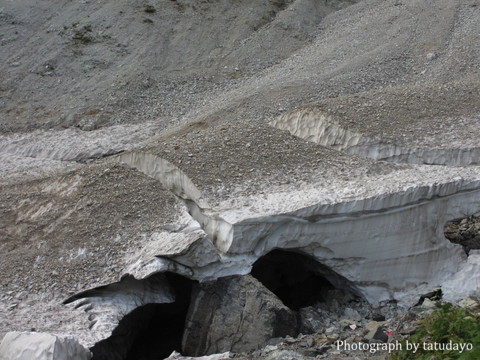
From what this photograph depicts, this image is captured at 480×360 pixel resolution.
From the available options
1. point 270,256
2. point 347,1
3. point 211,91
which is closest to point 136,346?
point 270,256

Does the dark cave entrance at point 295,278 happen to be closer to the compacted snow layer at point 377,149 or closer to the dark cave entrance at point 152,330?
the dark cave entrance at point 152,330

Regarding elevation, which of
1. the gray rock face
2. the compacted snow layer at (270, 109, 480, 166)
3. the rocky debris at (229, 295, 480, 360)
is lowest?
the rocky debris at (229, 295, 480, 360)

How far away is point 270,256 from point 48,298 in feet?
11.4

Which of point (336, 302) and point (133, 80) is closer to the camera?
point (336, 302)

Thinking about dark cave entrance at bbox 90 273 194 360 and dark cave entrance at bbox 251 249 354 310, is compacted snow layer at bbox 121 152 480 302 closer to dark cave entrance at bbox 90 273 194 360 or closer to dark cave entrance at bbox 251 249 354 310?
dark cave entrance at bbox 251 249 354 310

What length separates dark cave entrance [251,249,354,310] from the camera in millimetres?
9875

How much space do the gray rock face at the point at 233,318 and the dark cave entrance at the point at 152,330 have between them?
0.73m

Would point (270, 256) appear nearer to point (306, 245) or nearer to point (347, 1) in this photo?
A: point (306, 245)

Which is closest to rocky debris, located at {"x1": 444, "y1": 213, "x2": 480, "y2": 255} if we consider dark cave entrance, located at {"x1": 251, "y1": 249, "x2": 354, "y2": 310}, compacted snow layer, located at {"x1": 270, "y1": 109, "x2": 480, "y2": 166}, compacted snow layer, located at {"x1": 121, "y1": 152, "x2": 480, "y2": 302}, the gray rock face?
compacted snow layer, located at {"x1": 121, "y1": 152, "x2": 480, "y2": 302}

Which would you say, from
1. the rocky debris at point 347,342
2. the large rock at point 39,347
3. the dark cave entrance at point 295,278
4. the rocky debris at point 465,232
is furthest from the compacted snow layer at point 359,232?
the large rock at point 39,347

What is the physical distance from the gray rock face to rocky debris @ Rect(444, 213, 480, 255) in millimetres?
3627

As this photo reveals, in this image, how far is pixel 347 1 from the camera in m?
24.8

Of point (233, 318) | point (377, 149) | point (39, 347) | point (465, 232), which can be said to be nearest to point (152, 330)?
point (233, 318)

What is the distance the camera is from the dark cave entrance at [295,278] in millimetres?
9875
